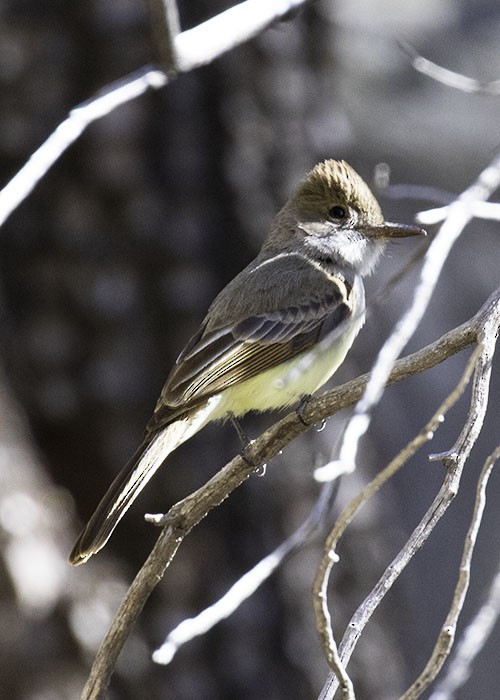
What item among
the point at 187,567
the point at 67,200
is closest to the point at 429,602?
the point at 187,567

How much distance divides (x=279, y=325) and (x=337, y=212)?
53 cm

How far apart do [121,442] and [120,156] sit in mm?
1035

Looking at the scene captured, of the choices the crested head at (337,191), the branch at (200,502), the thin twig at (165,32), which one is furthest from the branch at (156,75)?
the crested head at (337,191)

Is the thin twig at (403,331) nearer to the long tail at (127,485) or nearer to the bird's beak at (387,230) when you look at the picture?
the long tail at (127,485)

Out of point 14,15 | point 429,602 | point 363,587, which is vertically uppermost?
point 14,15

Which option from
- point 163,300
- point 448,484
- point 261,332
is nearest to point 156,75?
point 448,484

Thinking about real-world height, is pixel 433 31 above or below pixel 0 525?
above

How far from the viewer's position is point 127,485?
2812mm

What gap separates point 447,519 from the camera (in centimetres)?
598

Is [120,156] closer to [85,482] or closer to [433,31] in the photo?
[85,482]

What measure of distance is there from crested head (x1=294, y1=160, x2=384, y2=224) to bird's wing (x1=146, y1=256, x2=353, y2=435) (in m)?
0.23

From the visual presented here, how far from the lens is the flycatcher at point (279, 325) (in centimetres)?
296

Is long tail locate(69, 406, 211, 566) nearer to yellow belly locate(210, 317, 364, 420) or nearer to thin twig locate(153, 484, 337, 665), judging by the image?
yellow belly locate(210, 317, 364, 420)

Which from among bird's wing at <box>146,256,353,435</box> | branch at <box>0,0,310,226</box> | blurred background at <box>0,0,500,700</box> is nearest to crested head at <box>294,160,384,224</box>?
bird's wing at <box>146,256,353,435</box>
